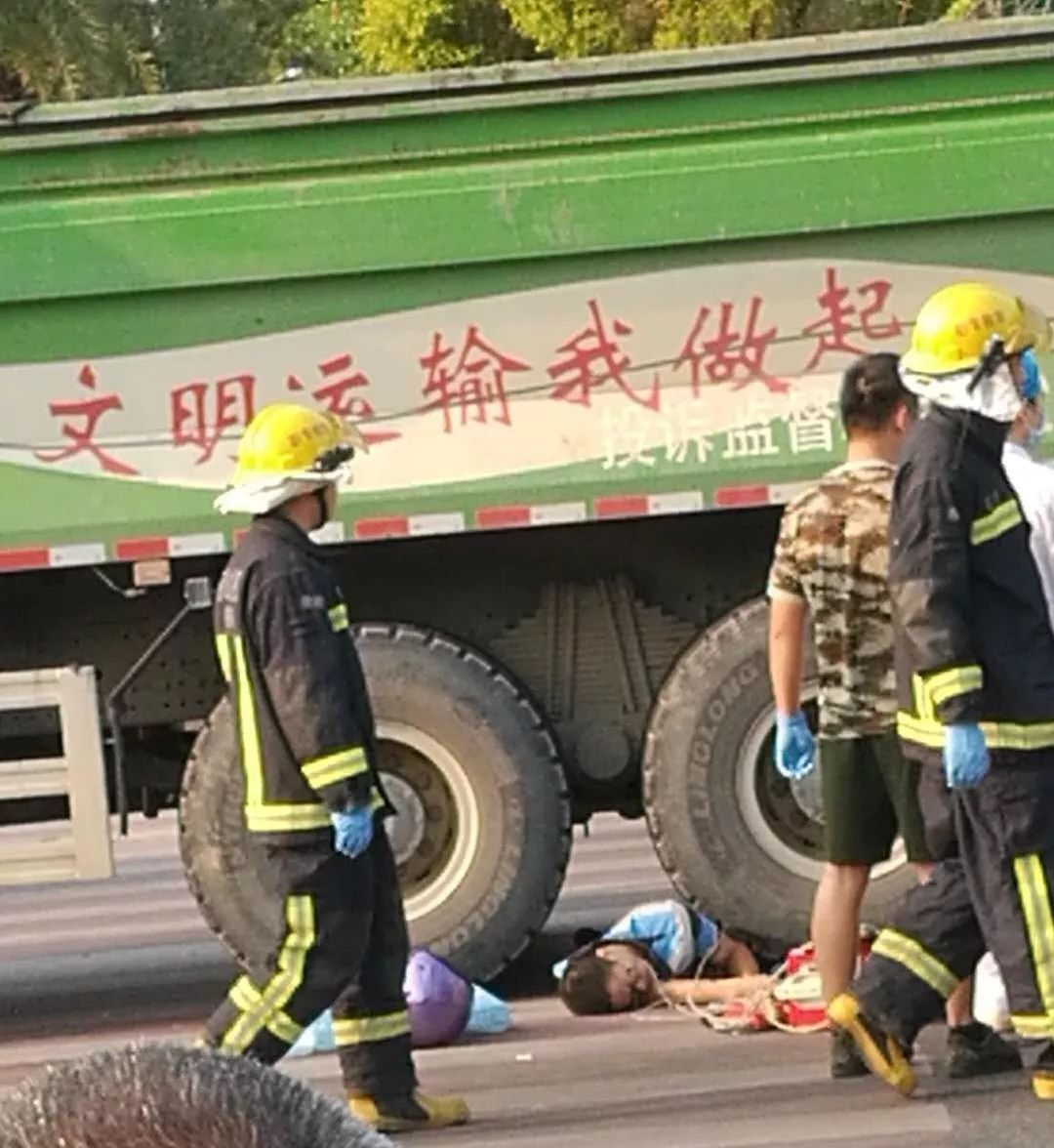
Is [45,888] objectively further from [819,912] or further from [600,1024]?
[819,912]

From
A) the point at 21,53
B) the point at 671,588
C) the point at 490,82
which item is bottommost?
the point at 671,588

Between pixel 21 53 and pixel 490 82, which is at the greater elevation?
pixel 21 53

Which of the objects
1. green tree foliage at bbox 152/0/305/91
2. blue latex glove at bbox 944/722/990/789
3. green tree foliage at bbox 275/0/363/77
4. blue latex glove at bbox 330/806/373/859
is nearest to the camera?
blue latex glove at bbox 944/722/990/789

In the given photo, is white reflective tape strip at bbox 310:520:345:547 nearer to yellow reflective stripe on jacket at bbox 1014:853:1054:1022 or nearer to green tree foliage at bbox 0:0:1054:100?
yellow reflective stripe on jacket at bbox 1014:853:1054:1022

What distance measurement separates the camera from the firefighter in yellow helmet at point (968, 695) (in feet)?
20.5

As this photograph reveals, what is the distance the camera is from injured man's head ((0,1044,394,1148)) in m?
1.63

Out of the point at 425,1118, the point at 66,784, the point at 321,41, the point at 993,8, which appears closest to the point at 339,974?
the point at 425,1118

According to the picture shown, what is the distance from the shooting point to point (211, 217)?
812 cm

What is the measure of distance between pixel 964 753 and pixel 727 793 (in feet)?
7.04

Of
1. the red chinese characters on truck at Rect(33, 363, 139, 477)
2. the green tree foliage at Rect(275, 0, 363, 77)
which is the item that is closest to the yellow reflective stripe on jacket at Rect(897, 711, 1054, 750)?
the red chinese characters on truck at Rect(33, 363, 139, 477)

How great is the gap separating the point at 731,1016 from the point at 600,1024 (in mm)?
405

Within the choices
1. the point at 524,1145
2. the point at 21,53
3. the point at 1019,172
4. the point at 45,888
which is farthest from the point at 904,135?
the point at 21,53

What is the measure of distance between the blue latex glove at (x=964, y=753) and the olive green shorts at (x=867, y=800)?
2.50 feet

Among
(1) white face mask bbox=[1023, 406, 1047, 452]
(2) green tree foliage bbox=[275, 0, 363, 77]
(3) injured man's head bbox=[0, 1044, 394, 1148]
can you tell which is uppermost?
(2) green tree foliage bbox=[275, 0, 363, 77]
